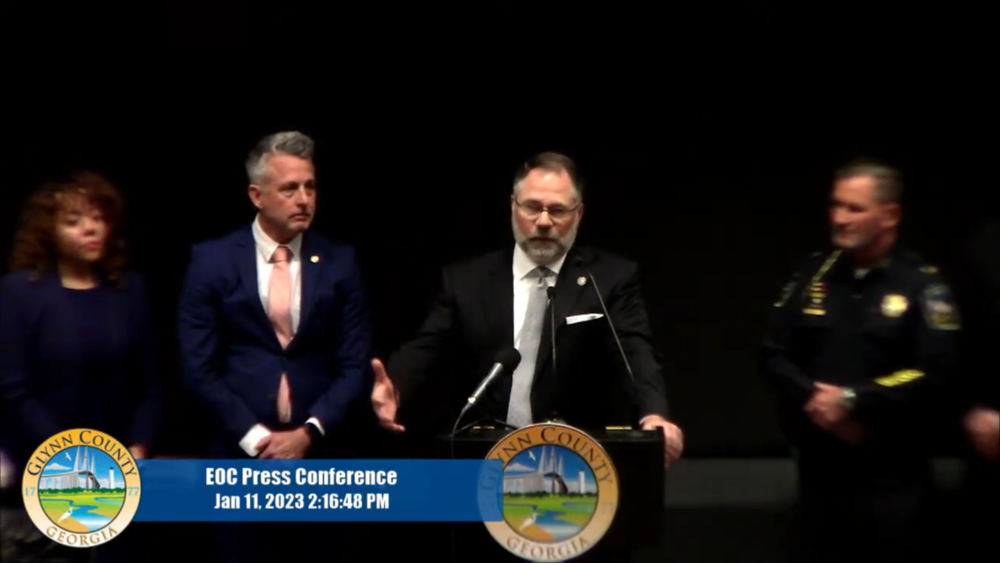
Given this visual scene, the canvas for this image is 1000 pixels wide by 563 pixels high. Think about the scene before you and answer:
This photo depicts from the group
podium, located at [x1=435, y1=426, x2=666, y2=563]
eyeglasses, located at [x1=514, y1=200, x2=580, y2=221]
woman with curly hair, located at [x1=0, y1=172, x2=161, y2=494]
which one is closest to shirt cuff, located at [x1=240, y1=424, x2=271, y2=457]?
woman with curly hair, located at [x1=0, y1=172, x2=161, y2=494]

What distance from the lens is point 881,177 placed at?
3.96 meters

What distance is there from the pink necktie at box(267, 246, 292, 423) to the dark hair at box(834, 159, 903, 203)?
5.32 ft

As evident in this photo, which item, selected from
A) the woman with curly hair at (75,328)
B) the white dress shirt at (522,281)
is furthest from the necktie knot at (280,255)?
the white dress shirt at (522,281)

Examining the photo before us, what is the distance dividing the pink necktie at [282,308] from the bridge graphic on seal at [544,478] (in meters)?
0.84

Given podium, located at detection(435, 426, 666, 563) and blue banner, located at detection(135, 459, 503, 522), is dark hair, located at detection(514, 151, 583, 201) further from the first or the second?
blue banner, located at detection(135, 459, 503, 522)

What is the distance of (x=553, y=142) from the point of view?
16.5ft

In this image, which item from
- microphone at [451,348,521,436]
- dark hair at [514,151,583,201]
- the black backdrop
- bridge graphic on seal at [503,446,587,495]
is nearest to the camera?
microphone at [451,348,521,436]

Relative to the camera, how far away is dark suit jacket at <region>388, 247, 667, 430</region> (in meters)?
3.79

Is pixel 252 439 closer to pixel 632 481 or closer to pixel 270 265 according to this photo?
pixel 270 265

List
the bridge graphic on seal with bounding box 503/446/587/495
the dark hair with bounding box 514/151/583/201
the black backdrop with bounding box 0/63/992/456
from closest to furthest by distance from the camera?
the bridge graphic on seal with bounding box 503/446/587/495, the dark hair with bounding box 514/151/583/201, the black backdrop with bounding box 0/63/992/456

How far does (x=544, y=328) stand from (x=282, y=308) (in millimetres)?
808

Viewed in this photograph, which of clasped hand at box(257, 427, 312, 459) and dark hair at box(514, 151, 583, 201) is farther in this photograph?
clasped hand at box(257, 427, 312, 459)

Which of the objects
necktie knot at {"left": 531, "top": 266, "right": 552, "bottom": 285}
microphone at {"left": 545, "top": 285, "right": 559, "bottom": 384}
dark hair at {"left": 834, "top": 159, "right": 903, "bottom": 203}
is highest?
dark hair at {"left": 834, "top": 159, "right": 903, "bottom": 203}

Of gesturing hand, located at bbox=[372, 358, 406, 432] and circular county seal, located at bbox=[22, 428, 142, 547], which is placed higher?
gesturing hand, located at bbox=[372, 358, 406, 432]
